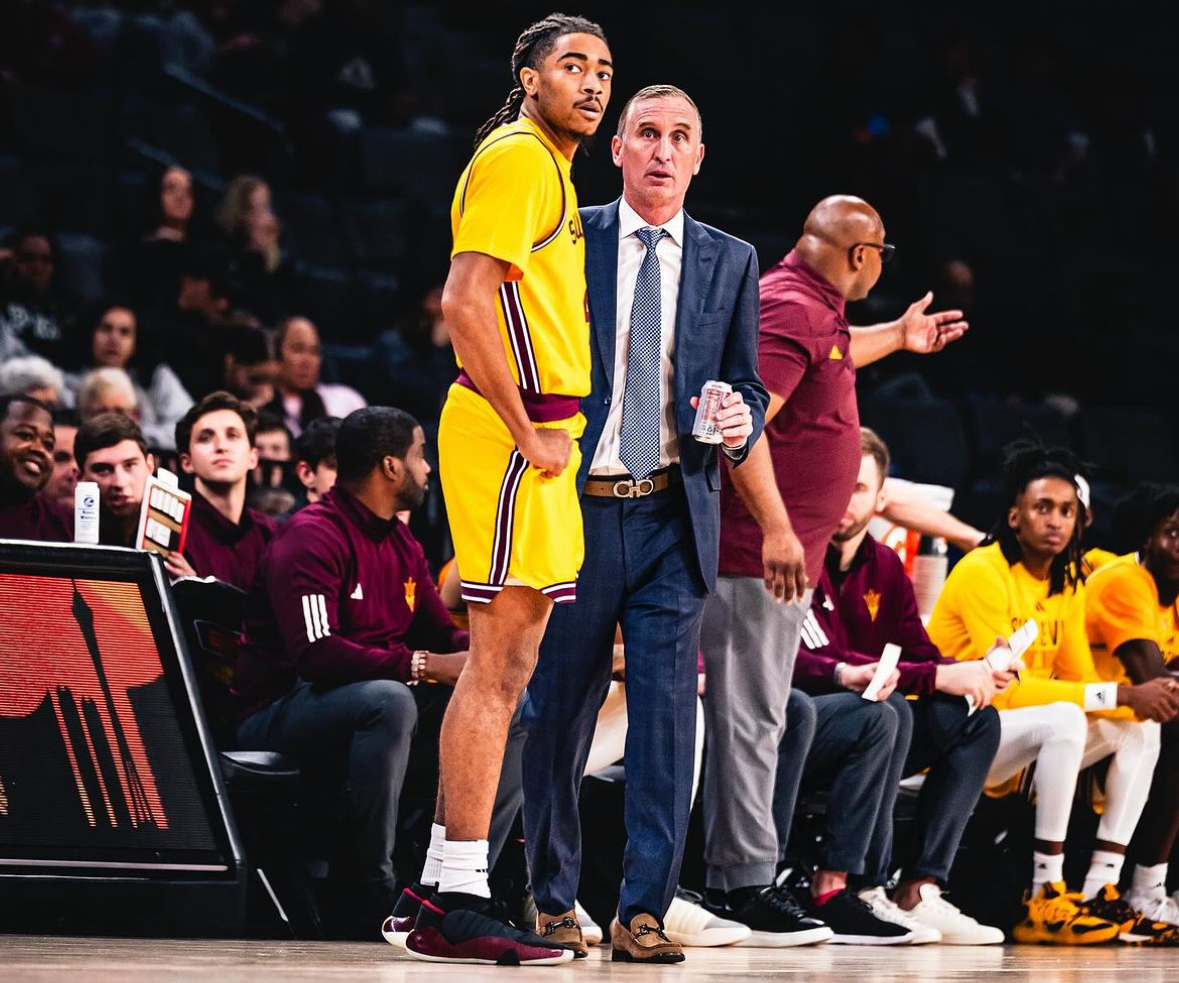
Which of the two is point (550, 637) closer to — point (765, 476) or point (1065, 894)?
point (765, 476)

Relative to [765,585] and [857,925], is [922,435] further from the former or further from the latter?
[765,585]

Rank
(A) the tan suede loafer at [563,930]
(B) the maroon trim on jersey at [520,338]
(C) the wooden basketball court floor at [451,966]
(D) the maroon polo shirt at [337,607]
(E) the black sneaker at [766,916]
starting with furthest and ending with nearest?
1. (D) the maroon polo shirt at [337,607]
2. (E) the black sneaker at [766,916]
3. (A) the tan suede loafer at [563,930]
4. (B) the maroon trim on jersey at [520,338]
5. (C) the wooden basketball court floor at [451,966]

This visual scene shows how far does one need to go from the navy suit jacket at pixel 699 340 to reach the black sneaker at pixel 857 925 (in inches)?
53.4

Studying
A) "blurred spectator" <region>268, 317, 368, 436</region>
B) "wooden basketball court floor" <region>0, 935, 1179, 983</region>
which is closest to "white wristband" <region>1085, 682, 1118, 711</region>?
"wooden basketball court floor" <region>0, 935, 1179, 983</region>

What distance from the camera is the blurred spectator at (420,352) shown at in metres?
8.12

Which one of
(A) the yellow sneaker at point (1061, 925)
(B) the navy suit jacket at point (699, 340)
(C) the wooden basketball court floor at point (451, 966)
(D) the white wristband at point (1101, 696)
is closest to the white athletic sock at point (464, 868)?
(C) the wooden basketball court floor at point (451, 966)

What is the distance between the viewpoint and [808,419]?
444 centimetres

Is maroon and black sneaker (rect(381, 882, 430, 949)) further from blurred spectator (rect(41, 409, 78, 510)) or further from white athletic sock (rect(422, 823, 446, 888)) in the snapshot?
blurred spectator (rect(41, 409, 78, 510))

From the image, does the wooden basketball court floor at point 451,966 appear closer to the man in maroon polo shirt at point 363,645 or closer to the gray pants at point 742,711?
the gray pants at point 742,711

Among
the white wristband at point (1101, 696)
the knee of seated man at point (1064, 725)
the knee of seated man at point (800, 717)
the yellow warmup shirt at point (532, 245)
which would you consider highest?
the yellow warmup shirt at point (532, 245)

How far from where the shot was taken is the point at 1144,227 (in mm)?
11219

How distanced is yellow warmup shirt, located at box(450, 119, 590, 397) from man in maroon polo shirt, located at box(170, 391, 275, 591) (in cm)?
208

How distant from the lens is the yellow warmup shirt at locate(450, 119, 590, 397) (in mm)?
3254

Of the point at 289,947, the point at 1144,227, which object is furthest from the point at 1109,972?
the point at 1144,227
